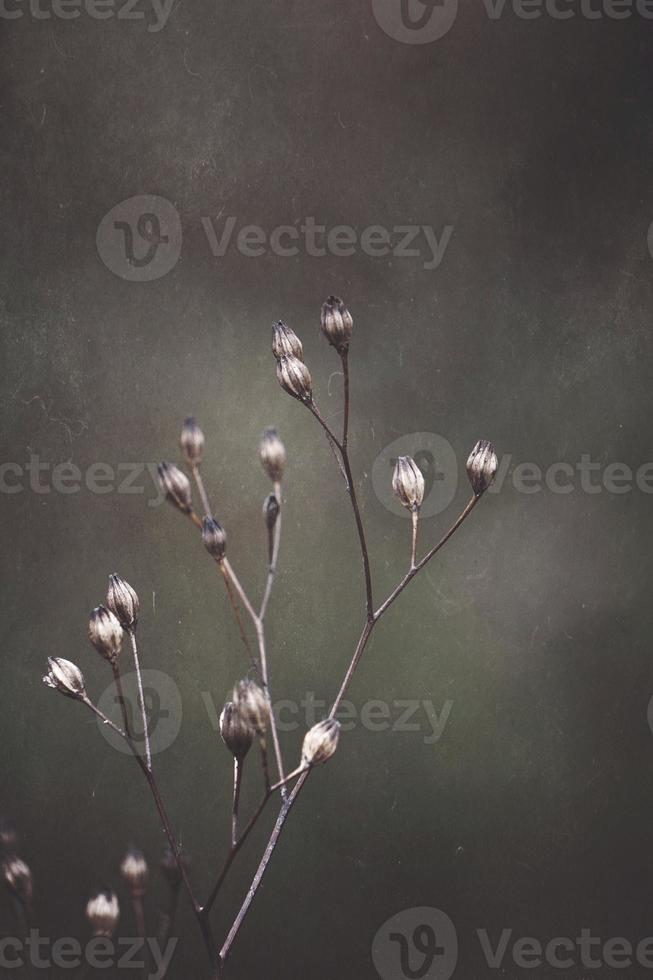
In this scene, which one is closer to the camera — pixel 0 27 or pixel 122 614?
pixel 122 614

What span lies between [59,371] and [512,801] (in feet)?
2.86

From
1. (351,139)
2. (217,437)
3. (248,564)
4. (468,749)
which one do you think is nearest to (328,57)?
(351,139)

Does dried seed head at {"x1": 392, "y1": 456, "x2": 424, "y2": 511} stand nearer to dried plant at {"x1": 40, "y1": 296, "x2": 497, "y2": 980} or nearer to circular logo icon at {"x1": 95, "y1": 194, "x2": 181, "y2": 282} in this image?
dried plant at {"x1": 40, "y1": 296, "x2": 497, "y2": 980}

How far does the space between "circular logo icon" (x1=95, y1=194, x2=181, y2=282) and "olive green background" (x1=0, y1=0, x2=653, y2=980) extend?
0.8 inches

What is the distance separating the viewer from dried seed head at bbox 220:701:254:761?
0.72 m

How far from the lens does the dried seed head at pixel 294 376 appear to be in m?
0.84

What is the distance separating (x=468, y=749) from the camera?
1318mm

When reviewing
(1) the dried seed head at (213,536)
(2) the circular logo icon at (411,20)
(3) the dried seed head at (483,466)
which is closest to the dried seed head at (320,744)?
(1) the dried seed head at (213,536)

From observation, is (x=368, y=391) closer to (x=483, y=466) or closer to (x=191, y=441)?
(x=483, y=466)

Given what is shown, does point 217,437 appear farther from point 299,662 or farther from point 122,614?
point 122,614

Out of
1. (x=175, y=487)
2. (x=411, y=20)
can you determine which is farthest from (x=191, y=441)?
(x=411, y=20)

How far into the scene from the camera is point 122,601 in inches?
32.1

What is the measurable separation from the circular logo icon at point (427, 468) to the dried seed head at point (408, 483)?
0.45 meters

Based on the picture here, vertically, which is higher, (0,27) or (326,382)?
(0,27)
